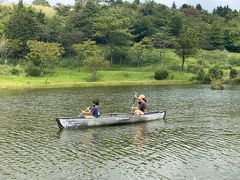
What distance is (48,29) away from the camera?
126250 mm

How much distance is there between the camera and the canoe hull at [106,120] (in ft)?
140

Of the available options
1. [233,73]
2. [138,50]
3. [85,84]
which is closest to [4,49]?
[85,84]

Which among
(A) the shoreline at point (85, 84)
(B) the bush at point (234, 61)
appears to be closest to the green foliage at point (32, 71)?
(A) the shoreline at point (85, 84)

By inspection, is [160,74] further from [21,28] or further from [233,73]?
[21,28]

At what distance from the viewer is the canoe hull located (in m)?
42.7

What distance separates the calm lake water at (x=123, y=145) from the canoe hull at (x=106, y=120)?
77cm

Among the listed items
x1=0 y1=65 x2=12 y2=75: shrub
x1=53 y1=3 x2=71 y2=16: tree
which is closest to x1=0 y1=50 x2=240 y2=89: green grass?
x1=0 y1=65 x2=12 y2=75: shrub

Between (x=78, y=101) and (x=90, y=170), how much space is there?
39029 millimetres

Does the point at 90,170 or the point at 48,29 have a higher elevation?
the point at 48,29

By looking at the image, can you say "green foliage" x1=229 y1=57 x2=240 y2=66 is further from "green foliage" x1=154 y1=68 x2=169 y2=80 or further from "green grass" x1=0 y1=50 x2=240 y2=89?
"green foliage" x1=154 y1=68 x2=169 y2=80

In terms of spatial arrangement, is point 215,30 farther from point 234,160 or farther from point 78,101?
point 234,160

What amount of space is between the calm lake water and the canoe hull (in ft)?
2.52

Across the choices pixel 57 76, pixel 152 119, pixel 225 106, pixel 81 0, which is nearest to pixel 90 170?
pixel 152 119

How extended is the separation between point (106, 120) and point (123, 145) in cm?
951
